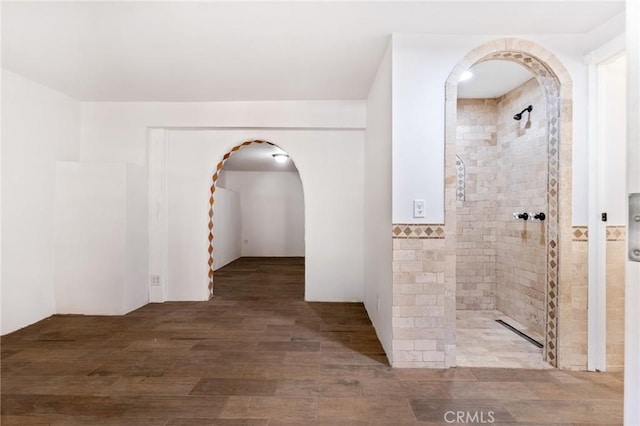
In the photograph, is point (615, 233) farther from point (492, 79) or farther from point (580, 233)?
point (492, 79)

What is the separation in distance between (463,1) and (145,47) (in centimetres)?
239

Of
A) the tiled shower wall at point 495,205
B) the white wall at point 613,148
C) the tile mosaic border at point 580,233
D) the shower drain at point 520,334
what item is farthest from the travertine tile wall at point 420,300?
the tiled shower wall at point 495,205

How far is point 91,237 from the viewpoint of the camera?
3.67 meters

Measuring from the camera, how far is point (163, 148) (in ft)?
14.0

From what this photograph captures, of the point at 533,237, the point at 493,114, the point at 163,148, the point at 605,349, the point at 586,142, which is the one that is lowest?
the point at 605,349

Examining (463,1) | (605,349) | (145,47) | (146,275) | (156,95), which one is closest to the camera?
(463,1)

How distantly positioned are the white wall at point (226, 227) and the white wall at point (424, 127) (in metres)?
5.11

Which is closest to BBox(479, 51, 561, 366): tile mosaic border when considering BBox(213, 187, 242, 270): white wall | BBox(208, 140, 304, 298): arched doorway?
BBox(213, 187, 242, 270): white wall

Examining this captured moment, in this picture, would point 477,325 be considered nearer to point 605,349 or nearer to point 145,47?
point 605,349

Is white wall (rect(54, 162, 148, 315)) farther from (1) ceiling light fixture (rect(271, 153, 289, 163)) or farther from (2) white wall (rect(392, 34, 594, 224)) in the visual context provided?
(1) ceiling light fixture (rect(271, 153, 289, 163))

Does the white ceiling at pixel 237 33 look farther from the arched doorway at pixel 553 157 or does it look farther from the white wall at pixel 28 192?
the white wall at pixel 28 192

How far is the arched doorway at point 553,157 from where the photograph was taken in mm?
2459

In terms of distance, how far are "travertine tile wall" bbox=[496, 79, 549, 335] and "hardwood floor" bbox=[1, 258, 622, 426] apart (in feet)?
3.49

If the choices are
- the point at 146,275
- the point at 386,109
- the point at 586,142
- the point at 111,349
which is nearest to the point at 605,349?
the point at 586,142
